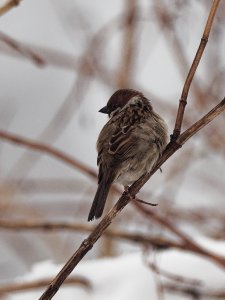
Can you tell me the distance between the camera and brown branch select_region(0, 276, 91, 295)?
264cm

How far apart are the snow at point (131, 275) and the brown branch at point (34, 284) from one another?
0.17ft

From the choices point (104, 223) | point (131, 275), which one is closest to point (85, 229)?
point (131, 275)

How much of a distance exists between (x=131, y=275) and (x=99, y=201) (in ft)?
2.93

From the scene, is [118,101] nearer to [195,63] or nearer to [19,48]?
[19,48]

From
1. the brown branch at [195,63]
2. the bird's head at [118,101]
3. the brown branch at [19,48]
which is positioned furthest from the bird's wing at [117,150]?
the brown branch at [195,63]

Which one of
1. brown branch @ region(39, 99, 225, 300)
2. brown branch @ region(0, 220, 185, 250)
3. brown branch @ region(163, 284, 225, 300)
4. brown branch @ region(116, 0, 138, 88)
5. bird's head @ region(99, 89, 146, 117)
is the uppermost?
brown branch @ region(116, 0, 138, 88)

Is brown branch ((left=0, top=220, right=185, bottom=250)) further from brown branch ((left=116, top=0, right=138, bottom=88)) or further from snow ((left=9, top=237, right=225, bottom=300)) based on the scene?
brown branch ((left=116, top=0, right=138, bottom=88))

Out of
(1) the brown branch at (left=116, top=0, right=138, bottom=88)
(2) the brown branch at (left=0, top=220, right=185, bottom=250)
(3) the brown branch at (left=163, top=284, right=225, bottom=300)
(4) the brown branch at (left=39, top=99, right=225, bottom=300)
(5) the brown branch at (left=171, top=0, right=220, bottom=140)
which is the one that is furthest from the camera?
(1) the brown branch at (left=116, top=0, right=138, bottom=88)

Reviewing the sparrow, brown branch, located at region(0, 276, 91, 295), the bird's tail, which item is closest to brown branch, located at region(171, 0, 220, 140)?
the bird's tail

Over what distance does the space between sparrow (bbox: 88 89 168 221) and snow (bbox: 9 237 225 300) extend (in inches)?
18.3

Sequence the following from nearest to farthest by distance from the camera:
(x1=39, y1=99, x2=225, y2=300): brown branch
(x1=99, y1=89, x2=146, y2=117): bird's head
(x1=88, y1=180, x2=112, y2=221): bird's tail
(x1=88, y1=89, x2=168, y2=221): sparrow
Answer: (x1=39, y1=99, x2=225, y2=300): brown branch, (x1=88, y1=180, x2=112, y2=221): bird's tail, (x1=88, y1=89, x2=168, y2=221): sparrow, (x1=99, y1=89, x2=146, y2=117): bird's head

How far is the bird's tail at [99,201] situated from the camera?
194 centimetres

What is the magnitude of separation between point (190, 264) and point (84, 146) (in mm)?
3823

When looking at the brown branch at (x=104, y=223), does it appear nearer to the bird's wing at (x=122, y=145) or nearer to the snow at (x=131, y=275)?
the bird's wing at (x=122, y=145)
